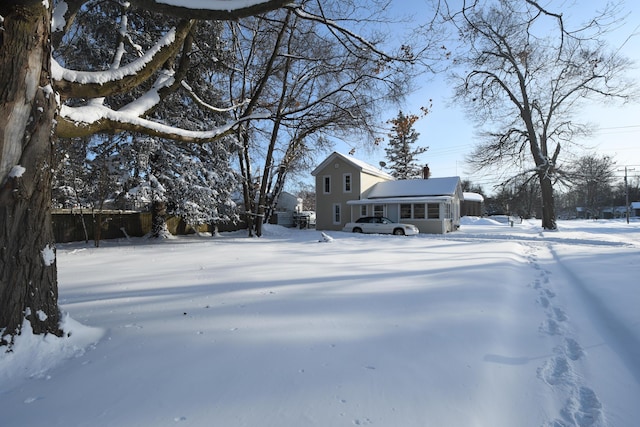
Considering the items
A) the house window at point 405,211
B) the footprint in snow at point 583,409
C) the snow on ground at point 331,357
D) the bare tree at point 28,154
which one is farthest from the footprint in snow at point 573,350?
the house window at point 405,211

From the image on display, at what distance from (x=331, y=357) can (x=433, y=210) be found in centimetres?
2115

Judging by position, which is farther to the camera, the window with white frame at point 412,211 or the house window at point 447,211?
the window with white frame at point 412,211

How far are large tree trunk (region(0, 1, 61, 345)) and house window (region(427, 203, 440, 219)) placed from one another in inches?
860

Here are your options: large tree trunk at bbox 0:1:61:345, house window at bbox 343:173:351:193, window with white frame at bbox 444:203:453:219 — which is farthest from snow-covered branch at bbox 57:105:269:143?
house window at bbox 343:173:351:193

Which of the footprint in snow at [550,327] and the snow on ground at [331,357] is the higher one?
the snow on ground at [331,357]

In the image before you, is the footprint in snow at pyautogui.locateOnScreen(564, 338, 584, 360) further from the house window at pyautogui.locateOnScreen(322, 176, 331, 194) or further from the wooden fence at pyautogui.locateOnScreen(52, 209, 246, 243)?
the house window at pyautogui.locateOnScreen(322, 176, 331, 194)

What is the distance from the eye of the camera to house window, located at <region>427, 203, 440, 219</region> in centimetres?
2243

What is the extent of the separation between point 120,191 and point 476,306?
45.4 ft

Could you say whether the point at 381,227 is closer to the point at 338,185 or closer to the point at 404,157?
the point at 338,185

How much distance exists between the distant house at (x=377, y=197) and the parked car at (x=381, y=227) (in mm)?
2031

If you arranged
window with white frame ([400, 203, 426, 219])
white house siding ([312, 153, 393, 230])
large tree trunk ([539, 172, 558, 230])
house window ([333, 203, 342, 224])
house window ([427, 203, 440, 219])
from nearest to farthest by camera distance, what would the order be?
house window ([427, 203, 440, 219]) → window with white frame ([400, 203, 426, 219]) → large tree trunk ([539, 172, 558, 230]) → white house siding ([312, 153, 393, 230]) → house window ([333, 203, 342, 224])

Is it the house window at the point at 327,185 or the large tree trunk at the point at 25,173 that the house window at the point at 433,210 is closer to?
the house window at the point at 327,185

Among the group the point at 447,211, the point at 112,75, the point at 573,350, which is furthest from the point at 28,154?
the point at 447,211

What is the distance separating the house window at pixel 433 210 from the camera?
73.6 feet
